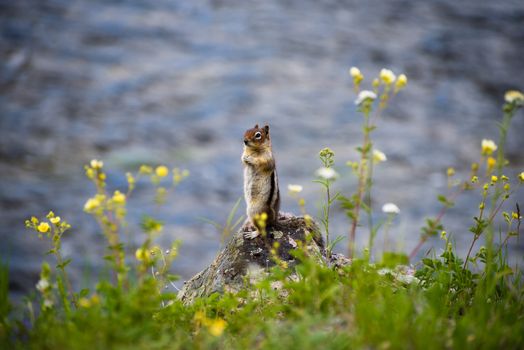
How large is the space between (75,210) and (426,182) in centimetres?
640

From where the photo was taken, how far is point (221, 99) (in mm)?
15078

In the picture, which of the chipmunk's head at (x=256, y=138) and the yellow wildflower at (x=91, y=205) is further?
the chipmunk's head at (x=256, y=138)

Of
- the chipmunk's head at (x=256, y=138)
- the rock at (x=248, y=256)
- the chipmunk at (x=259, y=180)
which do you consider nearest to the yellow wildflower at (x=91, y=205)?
the rock at (x=248, y=256)

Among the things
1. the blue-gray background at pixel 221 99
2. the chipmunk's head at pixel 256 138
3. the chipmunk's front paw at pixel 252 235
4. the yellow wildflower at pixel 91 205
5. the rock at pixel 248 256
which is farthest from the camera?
the blue-gray background at pixel 221 99

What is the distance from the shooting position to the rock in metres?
3.92

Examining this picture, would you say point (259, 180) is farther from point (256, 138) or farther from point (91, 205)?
point (91, 205)

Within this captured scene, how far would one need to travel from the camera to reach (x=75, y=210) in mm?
11492

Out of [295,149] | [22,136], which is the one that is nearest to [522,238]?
[295,149]

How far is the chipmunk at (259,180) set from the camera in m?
4.18

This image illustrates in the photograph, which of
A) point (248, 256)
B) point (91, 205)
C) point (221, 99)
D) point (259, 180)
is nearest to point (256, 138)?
point (259, 180)

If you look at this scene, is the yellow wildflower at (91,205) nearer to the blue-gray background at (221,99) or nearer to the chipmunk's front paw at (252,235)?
the chipmunk's front paw at (252,235)

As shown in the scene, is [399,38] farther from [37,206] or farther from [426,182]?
[37,206]

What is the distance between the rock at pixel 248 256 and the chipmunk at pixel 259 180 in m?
0.07

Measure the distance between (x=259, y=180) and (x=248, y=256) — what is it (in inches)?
20.9
